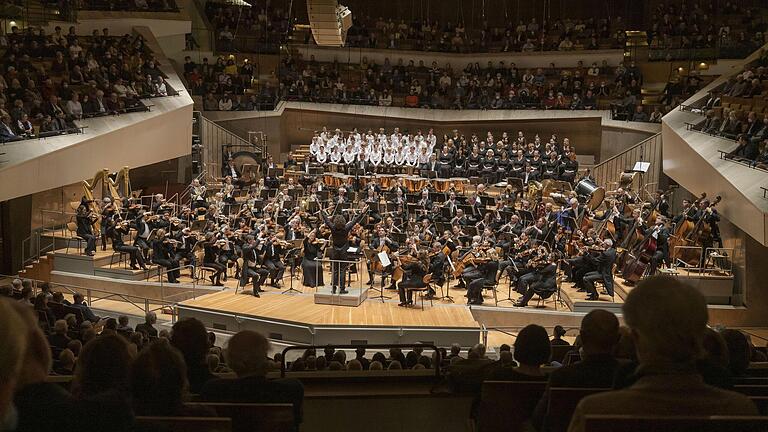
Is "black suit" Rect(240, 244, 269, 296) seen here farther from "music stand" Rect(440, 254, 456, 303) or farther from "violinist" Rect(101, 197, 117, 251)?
"music stand" Rect(440, 254, 456, 303)

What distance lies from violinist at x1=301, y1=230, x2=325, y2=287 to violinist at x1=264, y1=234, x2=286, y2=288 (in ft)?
1.44

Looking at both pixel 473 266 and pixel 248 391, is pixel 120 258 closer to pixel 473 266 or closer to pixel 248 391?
pixel 473 266

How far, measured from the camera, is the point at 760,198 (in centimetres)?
1195

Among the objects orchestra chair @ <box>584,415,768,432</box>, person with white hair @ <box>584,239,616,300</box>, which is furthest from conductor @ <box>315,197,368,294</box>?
orchestra chair @ <box>584,415,768,432</box>

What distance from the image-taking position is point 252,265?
15.1m

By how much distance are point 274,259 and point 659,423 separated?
1341 centimetres

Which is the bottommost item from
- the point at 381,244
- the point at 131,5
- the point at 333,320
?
the point at 333,320

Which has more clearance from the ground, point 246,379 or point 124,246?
point 124,246

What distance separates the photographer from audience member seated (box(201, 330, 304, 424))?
3201mm

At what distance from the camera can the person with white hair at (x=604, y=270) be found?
13.9m

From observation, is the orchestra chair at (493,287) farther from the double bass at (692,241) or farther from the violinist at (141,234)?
the violinist at (141,234)

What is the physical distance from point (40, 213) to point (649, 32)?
18845 millimetres

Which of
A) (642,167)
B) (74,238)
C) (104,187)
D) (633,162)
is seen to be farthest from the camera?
(633,162)

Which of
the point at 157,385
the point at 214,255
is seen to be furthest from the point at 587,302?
the point at 157,385
